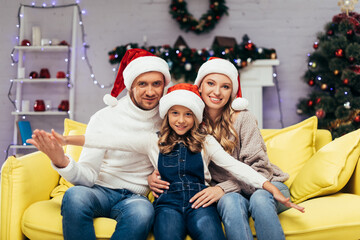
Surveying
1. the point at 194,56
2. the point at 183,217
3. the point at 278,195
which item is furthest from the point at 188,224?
the point at 194,56

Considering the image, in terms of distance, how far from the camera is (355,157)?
5.23 ft

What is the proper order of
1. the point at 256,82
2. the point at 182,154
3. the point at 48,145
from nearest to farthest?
the point at 48,145 → the point at 182,154 → the point at 256,82

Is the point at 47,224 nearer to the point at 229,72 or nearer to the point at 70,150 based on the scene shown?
the point at 70,150

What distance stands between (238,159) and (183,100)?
1.29 feet

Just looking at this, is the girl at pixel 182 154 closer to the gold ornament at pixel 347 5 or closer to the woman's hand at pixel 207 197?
the woman's hand at pixel 207 197

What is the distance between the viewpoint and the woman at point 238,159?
1.33m

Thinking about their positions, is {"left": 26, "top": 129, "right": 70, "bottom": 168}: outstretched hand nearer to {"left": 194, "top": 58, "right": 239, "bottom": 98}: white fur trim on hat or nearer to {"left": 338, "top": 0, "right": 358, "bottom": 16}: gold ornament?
{"left": 194, "top": 58, "right": 239, "bottom": 98}: white fur trim on hat

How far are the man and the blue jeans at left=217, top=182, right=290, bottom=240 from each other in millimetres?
301

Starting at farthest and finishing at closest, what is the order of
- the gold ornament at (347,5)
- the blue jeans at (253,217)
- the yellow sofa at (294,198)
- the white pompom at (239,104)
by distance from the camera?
the gold ornament at (347,5) < the white pompom at (239,104) < the yellow sofa at (294,198) < the blue jeans at (253,217)

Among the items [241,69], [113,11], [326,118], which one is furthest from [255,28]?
[113,11]

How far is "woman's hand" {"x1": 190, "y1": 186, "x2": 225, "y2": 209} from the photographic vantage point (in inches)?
56.9

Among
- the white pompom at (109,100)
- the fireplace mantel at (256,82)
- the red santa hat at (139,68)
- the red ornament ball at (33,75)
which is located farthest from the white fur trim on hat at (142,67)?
the red ornament ball at (33,75)

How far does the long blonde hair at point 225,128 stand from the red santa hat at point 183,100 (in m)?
0.11

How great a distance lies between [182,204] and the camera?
1468mm
